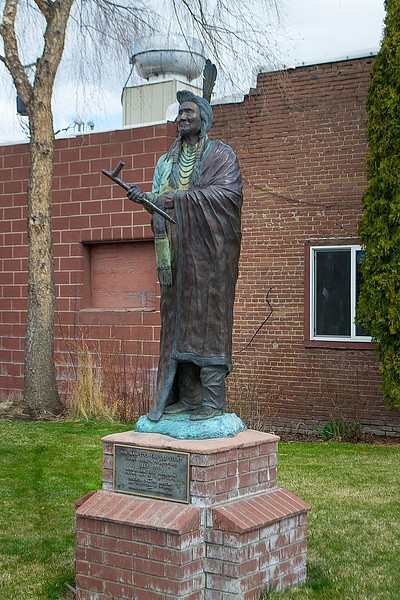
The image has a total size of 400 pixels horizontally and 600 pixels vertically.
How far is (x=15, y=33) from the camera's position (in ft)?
48.0

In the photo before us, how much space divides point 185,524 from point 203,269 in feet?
5.29

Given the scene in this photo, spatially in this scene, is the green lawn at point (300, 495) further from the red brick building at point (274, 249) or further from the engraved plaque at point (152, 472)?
the red brick building at point (274, 249)

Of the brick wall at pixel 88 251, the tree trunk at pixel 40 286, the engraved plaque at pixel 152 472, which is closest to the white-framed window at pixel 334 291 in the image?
the brick wall at pixel 88 251

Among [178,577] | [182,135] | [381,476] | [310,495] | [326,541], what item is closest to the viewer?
[178,577]

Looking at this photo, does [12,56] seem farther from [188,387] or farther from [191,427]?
[191,427]

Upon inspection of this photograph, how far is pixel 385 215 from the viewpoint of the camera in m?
12.0

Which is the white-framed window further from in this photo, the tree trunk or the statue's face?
the statue's face

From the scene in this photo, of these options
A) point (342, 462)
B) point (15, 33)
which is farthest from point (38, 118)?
point (342, 462)

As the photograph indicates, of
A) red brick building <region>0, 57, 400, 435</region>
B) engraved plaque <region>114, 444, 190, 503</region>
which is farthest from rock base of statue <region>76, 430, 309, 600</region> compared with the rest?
red brick building <region>0, 57, 400, 435</region>

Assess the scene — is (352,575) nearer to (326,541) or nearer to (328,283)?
(326,541)

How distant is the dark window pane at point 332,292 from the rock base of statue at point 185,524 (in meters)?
7.73

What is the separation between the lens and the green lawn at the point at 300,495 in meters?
6.21

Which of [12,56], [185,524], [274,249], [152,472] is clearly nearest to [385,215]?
[274,249]

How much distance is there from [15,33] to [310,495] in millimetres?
9312
